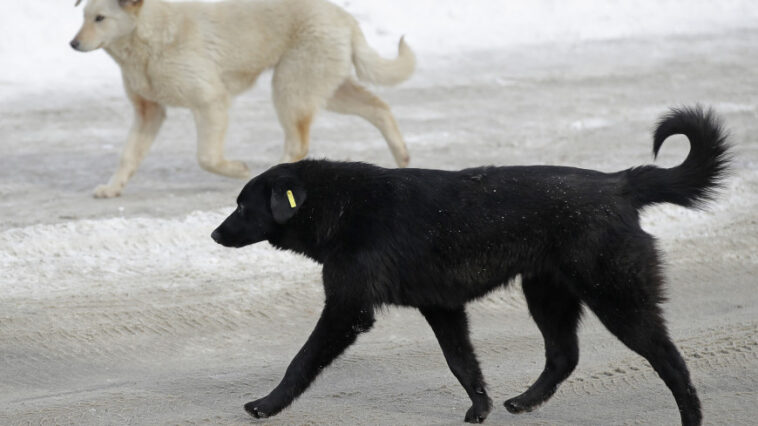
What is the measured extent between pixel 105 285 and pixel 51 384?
127cm

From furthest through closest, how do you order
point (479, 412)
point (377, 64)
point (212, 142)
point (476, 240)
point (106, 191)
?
point (377, 64)
point (212, 142)
point (106, 191)
point (479, 412)
point (476, 240)

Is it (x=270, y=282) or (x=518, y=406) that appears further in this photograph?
(x=270, y=282)

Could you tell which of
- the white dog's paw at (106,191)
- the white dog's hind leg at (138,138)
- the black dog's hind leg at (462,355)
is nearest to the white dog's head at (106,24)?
the white dog's hind leg at (138,138)

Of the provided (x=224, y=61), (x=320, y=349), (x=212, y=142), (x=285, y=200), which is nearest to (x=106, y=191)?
(x=212, y=142)

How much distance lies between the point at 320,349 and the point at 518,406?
89cm

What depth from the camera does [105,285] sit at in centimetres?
618

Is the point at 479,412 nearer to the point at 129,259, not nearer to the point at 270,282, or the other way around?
the point at 270,282

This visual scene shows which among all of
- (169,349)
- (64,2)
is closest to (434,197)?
(169,349)

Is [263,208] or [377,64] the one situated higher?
[263,208]

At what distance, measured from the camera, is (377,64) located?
29.1 ft

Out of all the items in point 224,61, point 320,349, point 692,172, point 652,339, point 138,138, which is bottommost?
point 138,138

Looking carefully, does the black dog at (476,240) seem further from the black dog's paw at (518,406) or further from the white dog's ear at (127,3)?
the white dog's ear at (127,3)

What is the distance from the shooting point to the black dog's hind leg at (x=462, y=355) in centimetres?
431

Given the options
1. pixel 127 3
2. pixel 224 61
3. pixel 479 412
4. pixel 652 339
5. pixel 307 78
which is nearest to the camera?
pixel 652 339
